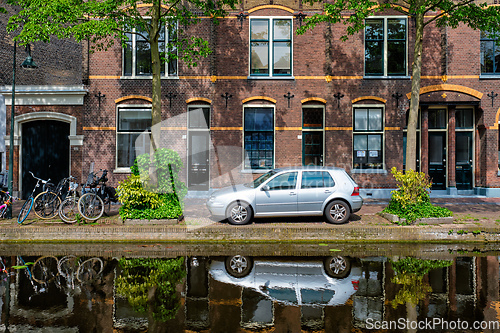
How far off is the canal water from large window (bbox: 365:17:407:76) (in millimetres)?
9267

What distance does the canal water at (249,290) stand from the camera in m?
4.05

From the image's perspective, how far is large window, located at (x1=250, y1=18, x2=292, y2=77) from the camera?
14844 mm

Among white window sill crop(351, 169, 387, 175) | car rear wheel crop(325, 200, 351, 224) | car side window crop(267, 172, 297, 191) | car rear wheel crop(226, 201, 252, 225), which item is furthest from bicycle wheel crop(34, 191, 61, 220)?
white window sill crop(351, 169, 387, 175)

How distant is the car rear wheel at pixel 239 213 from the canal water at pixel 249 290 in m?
1.32

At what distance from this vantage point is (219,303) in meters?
4.62

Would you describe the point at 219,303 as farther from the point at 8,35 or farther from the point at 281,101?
the point at 8,35

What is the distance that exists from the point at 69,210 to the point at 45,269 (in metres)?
3.28

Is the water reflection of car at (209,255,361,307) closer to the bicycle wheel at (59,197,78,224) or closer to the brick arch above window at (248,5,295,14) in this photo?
the bicycle wheel at (59,197,78,224)

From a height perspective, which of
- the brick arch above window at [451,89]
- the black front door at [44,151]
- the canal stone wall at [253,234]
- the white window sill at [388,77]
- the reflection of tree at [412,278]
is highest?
the white window sill at [388,77]

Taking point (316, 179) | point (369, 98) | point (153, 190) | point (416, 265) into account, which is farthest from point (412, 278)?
point (369, 98)

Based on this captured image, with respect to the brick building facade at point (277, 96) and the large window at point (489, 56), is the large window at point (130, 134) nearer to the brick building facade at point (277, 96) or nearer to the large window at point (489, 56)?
the brick building facade at point (277, 96)

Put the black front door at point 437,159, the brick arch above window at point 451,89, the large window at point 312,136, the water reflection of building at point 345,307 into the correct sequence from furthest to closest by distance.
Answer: the black front door at point 437,159 → the large window at point 312,136 → the brick arch above window at point 451,89 → the water reflection of building at point 345,307

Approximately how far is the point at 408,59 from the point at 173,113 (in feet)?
32.7

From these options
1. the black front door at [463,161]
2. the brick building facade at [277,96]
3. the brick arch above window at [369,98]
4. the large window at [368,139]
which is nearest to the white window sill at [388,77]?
the brick building facade at [277,96]
